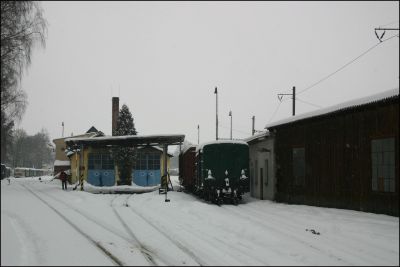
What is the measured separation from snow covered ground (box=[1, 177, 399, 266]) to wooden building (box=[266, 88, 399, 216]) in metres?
0.94

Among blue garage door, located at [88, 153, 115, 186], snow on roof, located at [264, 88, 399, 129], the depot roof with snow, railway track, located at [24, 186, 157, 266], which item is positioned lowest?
railway track, located at [24, 186, 157, 266]

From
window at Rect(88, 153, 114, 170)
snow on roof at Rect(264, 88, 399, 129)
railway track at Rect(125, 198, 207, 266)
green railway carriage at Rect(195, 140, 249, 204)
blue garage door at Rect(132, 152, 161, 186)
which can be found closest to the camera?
railway track at Rect(125, 198, 207, 266)

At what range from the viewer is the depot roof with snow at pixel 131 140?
29875 mm

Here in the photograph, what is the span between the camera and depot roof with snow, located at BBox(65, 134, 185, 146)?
29.9 m

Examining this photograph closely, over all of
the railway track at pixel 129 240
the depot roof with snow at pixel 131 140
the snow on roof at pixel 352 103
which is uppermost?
the snow on roof at pixel 352 103

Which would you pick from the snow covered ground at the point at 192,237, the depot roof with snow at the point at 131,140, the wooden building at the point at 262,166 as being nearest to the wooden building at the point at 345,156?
the snow covered ground at the point at 192,237

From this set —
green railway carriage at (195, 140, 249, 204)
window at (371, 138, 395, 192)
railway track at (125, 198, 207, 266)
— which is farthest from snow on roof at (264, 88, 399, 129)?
railway track at (125, 198, 207, 266)

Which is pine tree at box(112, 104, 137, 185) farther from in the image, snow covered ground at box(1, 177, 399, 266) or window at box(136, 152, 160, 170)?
snow covered ground at box(1, 177, 399, 266)

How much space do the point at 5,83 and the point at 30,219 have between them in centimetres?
683

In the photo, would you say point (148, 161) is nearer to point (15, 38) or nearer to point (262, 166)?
point (262, 166)

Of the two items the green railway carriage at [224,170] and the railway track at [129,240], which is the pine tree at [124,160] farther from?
the railway track at [129,240]

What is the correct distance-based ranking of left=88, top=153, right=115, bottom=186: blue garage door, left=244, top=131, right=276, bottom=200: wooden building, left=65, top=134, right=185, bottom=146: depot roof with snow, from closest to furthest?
left=244, top=131, right=276, bottom=200: wooden building, left=65, top=134, right=185, bottom=146: depot roof with snow, left=88, top=153, right=115, bottom=186: blue garage door

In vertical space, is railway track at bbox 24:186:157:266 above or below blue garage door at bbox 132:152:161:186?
below

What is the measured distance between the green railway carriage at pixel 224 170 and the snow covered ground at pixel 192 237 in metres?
5.21
